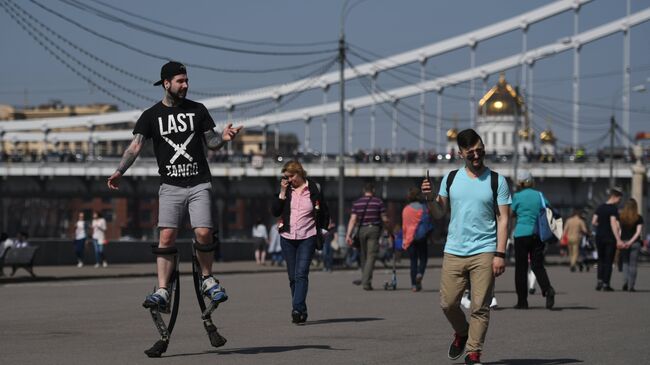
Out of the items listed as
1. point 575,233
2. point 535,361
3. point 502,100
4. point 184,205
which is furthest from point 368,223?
point 502,100

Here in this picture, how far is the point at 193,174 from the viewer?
11.1 meters

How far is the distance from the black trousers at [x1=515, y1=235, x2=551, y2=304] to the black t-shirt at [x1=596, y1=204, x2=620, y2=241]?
4.88 meters

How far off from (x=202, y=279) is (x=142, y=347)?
108 cm

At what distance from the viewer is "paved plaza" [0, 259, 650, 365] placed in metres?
11.3

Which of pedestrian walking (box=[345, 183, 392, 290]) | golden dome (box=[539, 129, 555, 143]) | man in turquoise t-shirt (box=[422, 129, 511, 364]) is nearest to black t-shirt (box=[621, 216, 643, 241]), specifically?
pedestrian walking (box=[345, 183, 392, 290])

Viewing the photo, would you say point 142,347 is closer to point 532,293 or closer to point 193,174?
point 193,174

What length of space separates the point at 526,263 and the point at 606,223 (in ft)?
18.0

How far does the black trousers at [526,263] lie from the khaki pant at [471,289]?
294 inches

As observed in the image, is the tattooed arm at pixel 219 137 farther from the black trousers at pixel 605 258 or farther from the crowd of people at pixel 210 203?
the black trousers at pixel 605 258

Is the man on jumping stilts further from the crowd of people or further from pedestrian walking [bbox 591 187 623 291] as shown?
pedestrian walking [bbox 591 187 623 291]

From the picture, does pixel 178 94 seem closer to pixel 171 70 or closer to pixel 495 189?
pixel 171 70

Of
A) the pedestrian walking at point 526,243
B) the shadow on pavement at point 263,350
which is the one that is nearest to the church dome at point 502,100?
the pedestrian walking at point 526,243

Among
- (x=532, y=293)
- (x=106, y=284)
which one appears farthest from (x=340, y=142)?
(x=532, y=293)

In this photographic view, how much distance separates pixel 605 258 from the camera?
23562 millimetres
